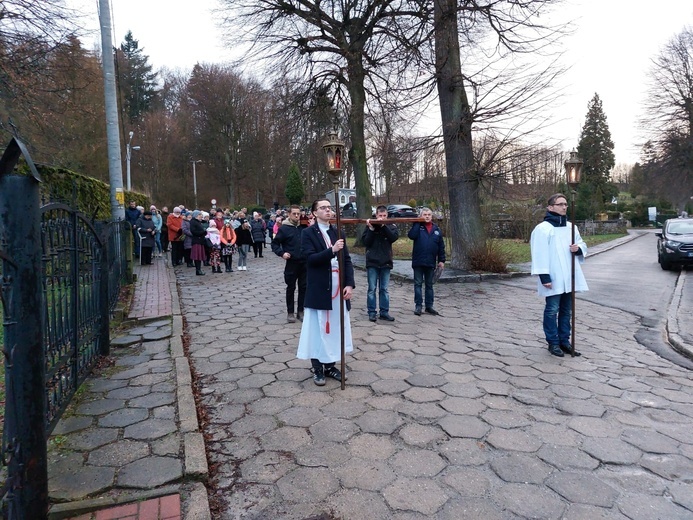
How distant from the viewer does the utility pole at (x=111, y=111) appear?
422 inches

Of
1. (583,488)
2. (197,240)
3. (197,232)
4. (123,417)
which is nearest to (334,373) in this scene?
(123,417)

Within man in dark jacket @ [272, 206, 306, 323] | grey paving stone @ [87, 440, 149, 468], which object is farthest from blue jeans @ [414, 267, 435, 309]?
grey paving stone @ [87, 440, 149, 468]

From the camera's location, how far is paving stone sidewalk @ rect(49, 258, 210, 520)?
2.79 meters

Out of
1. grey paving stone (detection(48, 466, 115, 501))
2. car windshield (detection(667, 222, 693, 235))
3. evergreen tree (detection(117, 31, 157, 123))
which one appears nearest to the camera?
grey paving stone (detection(48, 466, 115, 501))

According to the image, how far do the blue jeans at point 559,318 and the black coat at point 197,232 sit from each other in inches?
396

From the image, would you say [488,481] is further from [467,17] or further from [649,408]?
[467,17]

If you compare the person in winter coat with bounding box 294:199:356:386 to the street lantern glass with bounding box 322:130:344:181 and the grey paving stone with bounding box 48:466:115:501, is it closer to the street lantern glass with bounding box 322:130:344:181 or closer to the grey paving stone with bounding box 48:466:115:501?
the street lantern glass with bounding box 322:130:344:181

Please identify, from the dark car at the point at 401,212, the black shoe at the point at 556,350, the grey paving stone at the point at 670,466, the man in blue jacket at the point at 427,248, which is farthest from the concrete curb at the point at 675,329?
the dark car at the point at 401,212

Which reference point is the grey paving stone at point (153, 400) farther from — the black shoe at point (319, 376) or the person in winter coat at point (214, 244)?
the person in winter coat at point (214, 244)

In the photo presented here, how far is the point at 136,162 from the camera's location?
44688 millimetres

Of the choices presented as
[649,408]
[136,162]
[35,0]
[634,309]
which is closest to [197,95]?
[136,162]

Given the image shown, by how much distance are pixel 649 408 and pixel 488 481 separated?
235cm

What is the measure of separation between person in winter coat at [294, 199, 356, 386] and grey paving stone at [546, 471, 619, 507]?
2.29m

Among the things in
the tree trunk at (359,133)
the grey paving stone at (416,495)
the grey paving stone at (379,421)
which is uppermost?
the tree trunk at (359,133)
